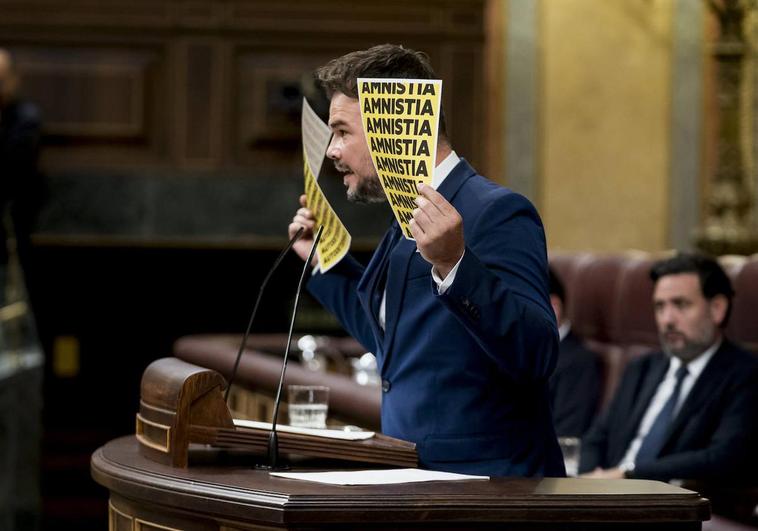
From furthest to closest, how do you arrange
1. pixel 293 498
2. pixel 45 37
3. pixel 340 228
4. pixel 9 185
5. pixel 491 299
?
pixel 45 37 < pixel 9 185 < pixel 340 228 < pixel 491 299 < pixel 293 498

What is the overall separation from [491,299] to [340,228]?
0.58 m

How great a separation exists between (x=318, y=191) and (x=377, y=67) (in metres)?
0.29

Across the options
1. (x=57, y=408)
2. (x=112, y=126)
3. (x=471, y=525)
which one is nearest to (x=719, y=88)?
(x=112, y=126)

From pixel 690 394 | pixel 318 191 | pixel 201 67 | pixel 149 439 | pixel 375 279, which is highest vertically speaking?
pixel 201 67

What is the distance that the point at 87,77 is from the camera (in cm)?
750

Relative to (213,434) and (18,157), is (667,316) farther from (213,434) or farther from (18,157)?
(18,157)

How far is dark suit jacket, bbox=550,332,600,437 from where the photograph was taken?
4691mm

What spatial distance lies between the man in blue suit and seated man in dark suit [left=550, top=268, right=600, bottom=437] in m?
2.33

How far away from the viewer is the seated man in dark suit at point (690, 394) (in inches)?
148

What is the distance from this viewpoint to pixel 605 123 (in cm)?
768

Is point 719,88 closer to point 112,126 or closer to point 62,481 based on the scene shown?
point 112,126

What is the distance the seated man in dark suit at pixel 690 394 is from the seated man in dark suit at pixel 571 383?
1.20 feet

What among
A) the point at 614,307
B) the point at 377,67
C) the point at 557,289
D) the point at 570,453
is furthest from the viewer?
the point at 614,307

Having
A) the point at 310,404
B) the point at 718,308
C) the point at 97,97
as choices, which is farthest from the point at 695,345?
the point at 97,97
